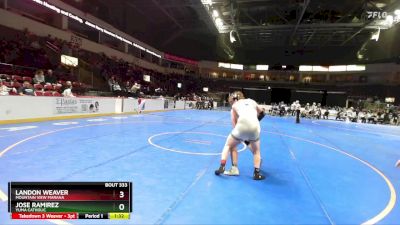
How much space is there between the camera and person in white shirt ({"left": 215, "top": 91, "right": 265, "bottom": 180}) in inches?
210

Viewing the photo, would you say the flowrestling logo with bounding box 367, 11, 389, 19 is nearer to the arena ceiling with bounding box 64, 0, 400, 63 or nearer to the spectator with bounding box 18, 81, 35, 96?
the arena ceiling with bounding box 64, 0, 400, 63

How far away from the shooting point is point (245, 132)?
17.5 ft

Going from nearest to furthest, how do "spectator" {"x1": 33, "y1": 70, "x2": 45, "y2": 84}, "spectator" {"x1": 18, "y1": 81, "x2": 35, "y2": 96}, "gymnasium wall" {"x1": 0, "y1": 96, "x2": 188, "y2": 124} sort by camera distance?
"gymnasium wall" {"x1": 0, "y1": 96, "x2": 188, "y2": 124}
"spectator" {"x1": 18, "y1": 81, "x2": 35, "y2": 96}
"spectator" {"x1": 33, "y1": 70, "x2": 45, "y2": 84}

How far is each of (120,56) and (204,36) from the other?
20692mm

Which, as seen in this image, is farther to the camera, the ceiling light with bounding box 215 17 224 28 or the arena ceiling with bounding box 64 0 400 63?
the ceiling light with bounding box 215 17 224 28

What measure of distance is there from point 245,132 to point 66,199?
136 inches

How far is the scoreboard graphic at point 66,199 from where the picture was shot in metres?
2.69

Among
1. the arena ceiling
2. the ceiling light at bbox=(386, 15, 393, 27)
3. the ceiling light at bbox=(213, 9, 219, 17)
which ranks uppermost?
the arena ceiling

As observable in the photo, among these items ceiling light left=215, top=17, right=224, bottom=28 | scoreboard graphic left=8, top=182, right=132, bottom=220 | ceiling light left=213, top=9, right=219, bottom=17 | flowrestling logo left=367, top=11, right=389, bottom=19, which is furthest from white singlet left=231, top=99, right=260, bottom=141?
flowrestling logo left=367, top=11, right=389, bottom=19

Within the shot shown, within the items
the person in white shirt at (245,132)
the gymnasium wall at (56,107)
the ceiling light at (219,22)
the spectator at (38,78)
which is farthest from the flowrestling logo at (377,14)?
the spectator at (38,78)

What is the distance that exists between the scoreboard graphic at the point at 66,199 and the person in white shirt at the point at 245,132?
3043 millimetres

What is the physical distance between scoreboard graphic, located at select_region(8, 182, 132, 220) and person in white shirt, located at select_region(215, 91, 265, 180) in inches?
120
